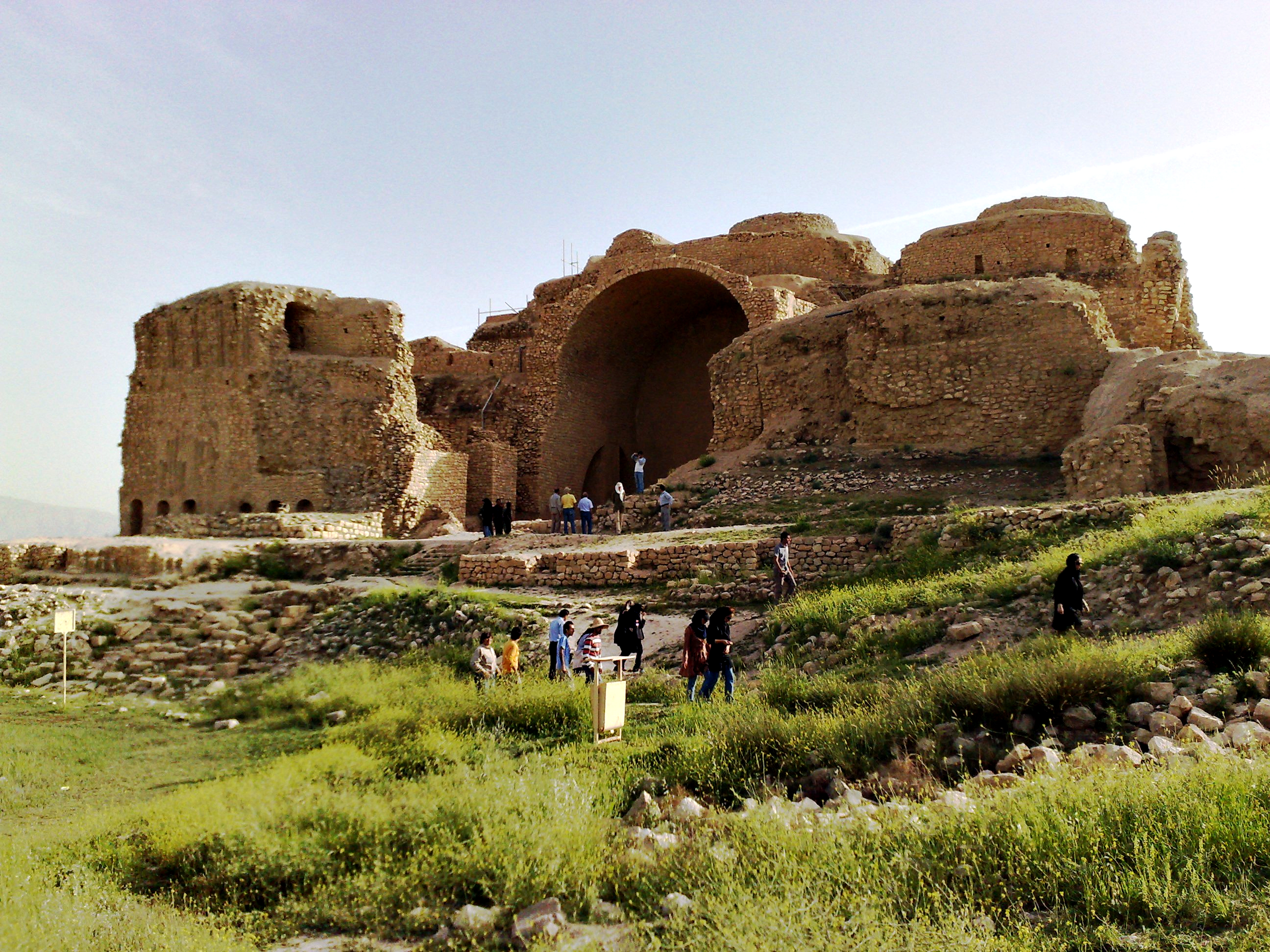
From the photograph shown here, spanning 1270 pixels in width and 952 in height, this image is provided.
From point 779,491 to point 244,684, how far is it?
10650 millimetres

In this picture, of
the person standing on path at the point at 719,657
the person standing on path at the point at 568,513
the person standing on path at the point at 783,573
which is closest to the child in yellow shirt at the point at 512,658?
the person standing on path at the point at 719,657

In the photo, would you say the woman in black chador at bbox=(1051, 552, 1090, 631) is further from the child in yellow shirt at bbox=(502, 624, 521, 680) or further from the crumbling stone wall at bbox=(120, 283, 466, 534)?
the crumbling stone wall at bbox=(120, 283, 466, 534)

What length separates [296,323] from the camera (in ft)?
81.8

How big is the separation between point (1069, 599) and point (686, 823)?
184 inches

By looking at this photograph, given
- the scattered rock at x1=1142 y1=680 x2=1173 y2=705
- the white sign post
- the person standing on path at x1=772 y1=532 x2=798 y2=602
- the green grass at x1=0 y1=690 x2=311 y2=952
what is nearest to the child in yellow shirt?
the green grass at x1=0 y1=690 x2=311 y2=952

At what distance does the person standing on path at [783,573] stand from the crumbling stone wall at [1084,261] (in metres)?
14.3

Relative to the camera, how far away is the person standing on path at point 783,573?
41.1ft

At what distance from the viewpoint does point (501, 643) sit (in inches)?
480

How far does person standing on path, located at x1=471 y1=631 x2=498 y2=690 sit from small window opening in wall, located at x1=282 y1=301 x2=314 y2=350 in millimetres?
16604

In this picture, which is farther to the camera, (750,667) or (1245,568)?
(750,667)

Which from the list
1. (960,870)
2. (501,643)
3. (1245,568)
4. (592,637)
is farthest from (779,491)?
(960,870)

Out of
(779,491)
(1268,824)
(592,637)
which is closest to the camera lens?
(1268,824)

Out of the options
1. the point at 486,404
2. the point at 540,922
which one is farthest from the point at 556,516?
the point at 540,922

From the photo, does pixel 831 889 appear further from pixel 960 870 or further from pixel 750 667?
pixel 750 667
